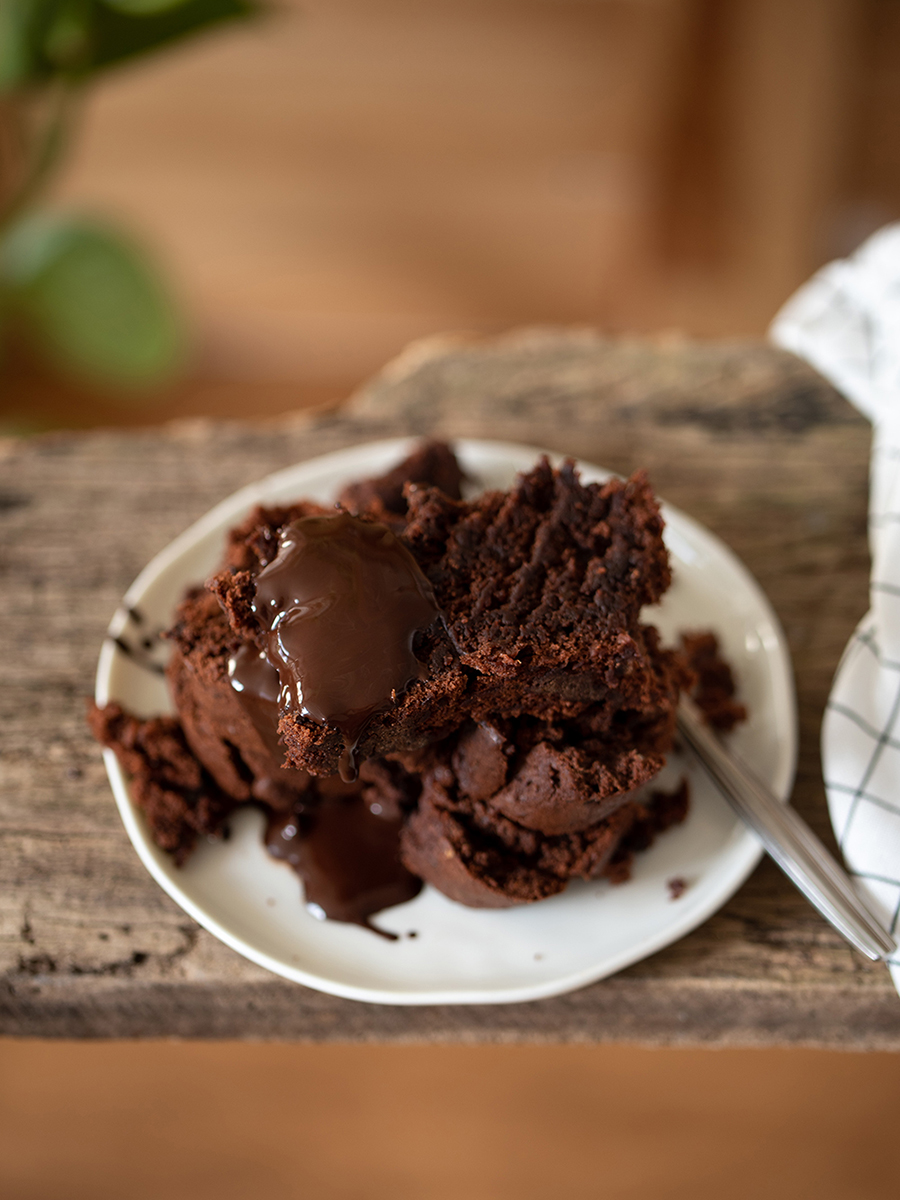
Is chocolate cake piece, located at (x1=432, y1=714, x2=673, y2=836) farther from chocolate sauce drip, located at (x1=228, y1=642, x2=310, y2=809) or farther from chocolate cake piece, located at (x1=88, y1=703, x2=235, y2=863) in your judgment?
chocolate cake piece, located at (x1=88, y1=703, x2=235, y2=863)

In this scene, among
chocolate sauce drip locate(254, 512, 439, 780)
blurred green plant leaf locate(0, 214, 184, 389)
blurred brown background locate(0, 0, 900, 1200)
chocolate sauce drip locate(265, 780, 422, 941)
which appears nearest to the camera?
chocolate sauce drip locate(254, 512, 439, 780)

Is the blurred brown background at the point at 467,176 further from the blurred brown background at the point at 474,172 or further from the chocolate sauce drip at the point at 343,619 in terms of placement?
the chocolate sauce drip at the point at 343,619

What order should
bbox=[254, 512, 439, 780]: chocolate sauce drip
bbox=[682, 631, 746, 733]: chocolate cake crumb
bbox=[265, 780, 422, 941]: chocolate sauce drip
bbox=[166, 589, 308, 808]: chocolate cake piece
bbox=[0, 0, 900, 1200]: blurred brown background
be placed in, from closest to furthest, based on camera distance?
1. bbox=[254, 512, 439, 780]: chocolate sauce drip
2. bbox=[166, 589, 308, 808]: chocolate cake piece
3. bbox=[265, 780, 422, 941]: chocolate sauce drip
4. bbox=[682, 631, 746, 733]: chocolate cake crumb
5. bbox=[0, 0, 900, 1200]: blurred brown background

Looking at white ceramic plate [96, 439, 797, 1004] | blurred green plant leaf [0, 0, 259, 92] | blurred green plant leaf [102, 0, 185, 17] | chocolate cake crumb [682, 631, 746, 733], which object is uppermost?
blurred green plant leaf [102, 0, 185, 17]

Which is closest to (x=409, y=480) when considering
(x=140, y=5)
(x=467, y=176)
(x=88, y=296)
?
(x=140, y=5)

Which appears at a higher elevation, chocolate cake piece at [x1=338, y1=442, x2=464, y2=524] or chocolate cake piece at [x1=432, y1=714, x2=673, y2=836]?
chocolate cake piece at [x1=338, y1=442, x2=464, y2=524]

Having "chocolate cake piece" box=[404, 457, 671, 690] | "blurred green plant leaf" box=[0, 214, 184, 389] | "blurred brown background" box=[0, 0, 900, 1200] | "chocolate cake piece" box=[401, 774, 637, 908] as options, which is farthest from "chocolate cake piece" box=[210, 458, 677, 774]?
"blurred brown background" box=[0, 0, 900, 1200]

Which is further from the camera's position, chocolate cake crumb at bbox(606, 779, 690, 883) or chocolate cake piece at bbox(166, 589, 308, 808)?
chocolate cake crumb at bbox(606, 779, 690, 883)
